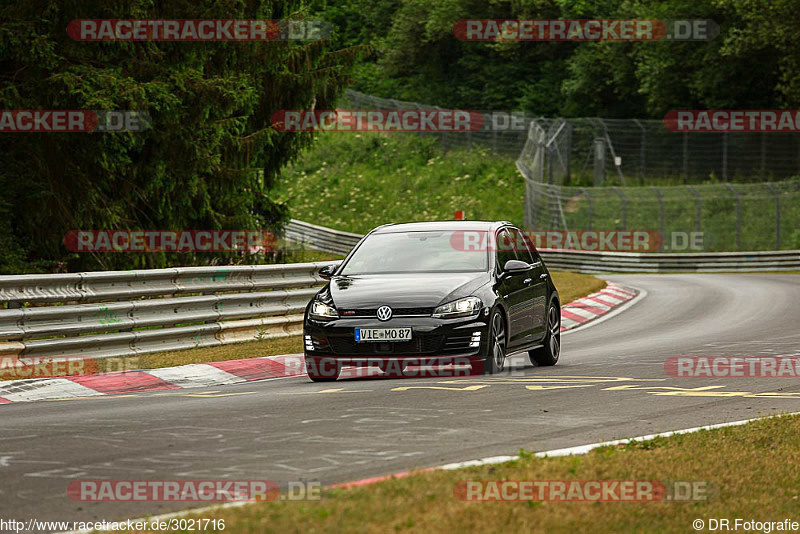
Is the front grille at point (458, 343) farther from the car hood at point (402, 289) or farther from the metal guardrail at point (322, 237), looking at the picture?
the metal guardrail at point (322, 237)

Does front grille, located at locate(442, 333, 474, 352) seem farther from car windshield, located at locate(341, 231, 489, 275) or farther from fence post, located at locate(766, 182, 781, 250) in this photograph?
fence post, located at locate(766, 182, 781, 250)

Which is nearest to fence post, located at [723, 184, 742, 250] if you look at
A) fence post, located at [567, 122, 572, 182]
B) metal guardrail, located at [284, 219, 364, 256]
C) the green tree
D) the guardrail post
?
the guardrail post

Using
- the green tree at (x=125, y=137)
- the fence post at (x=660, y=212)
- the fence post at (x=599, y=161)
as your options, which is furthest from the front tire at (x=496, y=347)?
the fence post at (x=599, y=161)

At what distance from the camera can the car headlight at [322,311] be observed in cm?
1192

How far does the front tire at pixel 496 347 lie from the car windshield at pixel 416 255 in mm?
698

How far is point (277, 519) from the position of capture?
528 centimetres

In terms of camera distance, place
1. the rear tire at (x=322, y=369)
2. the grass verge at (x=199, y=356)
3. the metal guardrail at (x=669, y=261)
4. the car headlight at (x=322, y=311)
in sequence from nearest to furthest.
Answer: the car headlight at (x=322, y=311)
the rear tire at (x=322, y=369)
the grass verge at (x=199, y=356)
the metal guardrail at (x=669, y=261)

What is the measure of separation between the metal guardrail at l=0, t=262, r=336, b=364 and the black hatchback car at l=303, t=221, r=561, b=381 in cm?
264

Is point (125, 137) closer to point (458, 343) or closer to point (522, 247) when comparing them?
point (522, 247)

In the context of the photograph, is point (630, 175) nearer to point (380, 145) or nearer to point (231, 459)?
point (380, 145)

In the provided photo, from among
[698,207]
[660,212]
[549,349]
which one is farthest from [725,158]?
[549,349]

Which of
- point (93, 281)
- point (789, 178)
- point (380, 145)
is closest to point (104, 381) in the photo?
point (93, 281)

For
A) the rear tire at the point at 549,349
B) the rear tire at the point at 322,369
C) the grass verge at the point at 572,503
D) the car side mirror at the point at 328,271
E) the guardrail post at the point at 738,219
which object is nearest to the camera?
the grass verge at the point at 572,503

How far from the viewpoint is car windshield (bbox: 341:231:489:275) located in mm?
12750
